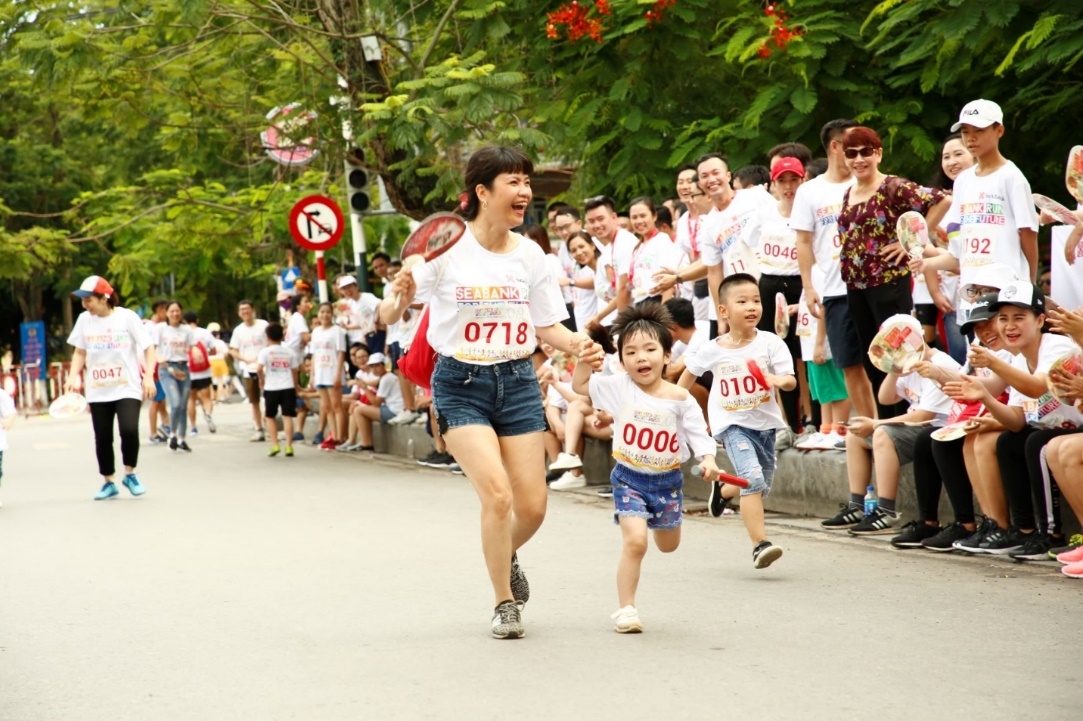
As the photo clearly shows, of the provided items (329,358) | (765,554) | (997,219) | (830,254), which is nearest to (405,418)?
(329,358)

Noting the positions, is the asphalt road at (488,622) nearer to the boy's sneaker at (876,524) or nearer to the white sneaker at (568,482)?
the boy's sneaker at (876,524)

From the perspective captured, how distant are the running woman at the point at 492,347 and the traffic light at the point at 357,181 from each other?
40.0 feet

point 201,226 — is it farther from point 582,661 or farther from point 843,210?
point 582,661

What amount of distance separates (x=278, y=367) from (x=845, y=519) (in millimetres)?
10587

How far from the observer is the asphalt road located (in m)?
5.55

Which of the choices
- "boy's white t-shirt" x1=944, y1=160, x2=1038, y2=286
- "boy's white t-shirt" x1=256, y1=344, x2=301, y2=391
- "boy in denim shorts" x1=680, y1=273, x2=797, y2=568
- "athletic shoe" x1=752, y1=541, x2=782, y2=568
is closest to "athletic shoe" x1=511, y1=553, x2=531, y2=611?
"athletic shoe" x1=752, y1=541, x2=782, y2=568

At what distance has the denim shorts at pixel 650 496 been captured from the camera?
718cm

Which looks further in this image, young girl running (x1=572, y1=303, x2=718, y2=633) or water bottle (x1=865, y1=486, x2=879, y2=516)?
water bottle (x1=865, y1=486, x2=879, y2=516)

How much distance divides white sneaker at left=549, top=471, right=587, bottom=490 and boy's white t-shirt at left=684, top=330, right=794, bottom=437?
4446mm

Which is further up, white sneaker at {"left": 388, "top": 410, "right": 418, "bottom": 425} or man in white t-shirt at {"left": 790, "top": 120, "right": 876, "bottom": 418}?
man in white t-shirt at {"left": 790, "top": 120, "right": 876, "bottom": 418}

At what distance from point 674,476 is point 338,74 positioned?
38.9 ft

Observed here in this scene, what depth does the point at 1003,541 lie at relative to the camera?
8.51 metres

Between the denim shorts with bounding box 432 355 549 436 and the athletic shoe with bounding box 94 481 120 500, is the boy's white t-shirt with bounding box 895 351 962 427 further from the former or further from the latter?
the athletic shoe with bounding box 94 481 120 500

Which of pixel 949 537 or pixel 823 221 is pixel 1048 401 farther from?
pixel 823 221
